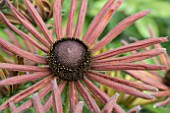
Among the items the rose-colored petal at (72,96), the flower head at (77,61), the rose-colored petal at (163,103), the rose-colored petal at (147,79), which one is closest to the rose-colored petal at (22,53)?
the flower head at (77,61)

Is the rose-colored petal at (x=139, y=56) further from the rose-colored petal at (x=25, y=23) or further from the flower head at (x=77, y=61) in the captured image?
the rose-colored petal at (x=25, y=23)

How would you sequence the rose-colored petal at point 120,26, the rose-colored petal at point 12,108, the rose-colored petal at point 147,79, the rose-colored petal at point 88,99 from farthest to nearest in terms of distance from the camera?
the rose-colored petal at point 147,79, the rose-colored petal at point 120,26, the rose-colored petal at point 88,99, the rose-colored petal at point 12,108

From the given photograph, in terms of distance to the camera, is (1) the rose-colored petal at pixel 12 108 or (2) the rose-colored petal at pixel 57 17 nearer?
(1) the rose-colored petal at pixel 12 108

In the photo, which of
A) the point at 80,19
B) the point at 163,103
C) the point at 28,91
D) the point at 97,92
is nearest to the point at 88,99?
the point at 97,92

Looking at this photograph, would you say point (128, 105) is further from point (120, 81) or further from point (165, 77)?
point (120, 81)

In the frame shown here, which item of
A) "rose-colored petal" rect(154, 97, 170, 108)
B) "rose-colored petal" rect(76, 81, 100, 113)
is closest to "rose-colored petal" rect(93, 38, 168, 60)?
"rose-colored petal" rect(76, 81, 100, 113)

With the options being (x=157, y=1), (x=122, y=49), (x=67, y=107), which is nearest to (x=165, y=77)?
(x=122, y=49)
